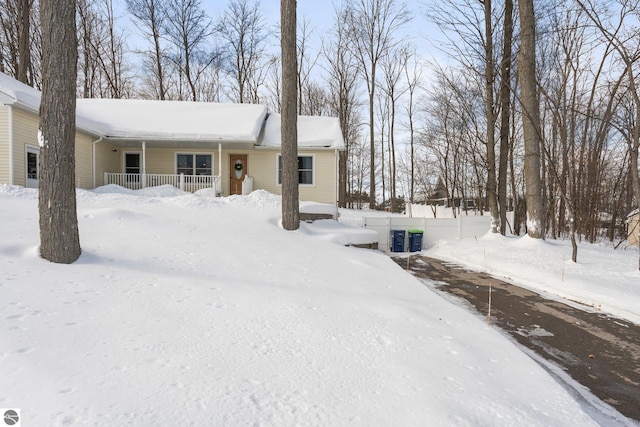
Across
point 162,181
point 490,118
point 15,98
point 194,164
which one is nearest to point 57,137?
point 15,98

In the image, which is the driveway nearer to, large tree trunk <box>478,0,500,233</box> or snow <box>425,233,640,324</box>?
snow <box>425,233,640,324</box>

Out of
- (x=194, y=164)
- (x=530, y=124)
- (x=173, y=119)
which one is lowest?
(x=194, y=164)

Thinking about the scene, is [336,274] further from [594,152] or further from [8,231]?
[594,152]

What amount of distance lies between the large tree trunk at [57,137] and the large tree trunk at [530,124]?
37.4 feet

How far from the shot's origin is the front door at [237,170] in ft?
53.1

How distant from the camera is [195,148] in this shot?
15758mm

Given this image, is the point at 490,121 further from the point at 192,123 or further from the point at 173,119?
the point at 173,119

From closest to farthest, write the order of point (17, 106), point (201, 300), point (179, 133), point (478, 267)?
point (201, 300) → point (478, 267) → point (17, 106) → point (179, 133)

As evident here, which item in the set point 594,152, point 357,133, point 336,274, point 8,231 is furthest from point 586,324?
point 357,133

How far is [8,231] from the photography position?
545cm

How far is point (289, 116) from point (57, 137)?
576cm

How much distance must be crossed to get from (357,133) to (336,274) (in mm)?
26856

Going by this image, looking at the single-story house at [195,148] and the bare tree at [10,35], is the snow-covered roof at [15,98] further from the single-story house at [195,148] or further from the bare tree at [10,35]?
the bare tree at [10,35]

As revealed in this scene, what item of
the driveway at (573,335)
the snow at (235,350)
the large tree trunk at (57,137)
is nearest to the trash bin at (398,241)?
the driveway at (573,335)
